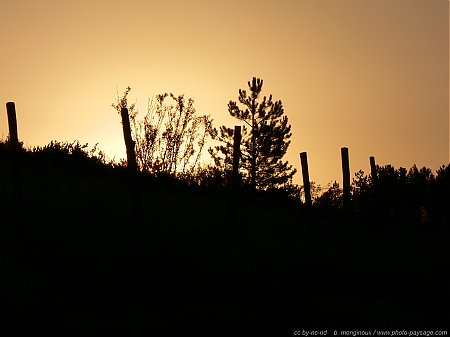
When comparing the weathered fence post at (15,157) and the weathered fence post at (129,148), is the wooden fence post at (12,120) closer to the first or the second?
the weathered fence post at (15,157)

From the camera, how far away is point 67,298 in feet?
41.7

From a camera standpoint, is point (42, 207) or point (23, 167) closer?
point (42, 207)

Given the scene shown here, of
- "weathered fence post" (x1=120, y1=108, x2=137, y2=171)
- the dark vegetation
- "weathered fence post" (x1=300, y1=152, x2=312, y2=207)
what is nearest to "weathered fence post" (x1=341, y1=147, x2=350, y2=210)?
the dark vegetation

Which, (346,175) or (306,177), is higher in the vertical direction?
(346,175)

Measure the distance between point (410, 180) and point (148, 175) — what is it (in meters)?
16.0

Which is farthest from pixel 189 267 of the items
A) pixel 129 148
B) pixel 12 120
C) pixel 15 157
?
pixel 12 120

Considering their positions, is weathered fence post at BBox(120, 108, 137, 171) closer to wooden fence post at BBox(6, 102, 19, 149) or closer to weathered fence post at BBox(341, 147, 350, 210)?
wooden fence post at BBox(6, 102, 19, 149)

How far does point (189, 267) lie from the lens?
15.7m

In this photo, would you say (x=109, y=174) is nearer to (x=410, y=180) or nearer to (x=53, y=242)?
(x=53, y=242)

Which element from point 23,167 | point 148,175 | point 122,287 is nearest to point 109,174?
point 148,175

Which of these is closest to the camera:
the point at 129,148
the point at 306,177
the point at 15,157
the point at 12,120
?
the point at 15,157

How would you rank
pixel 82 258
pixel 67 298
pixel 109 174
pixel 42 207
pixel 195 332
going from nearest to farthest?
pixel 195 332 < pixel 67 298 < pixel 82 258 < pixel 42 207 < pixel 109 174

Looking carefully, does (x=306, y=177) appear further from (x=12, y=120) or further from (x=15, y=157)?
(x=15, y=157)

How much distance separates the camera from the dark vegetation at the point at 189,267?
12.3 meters
